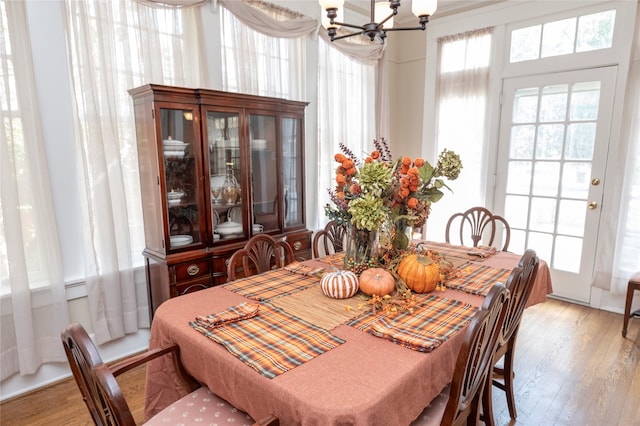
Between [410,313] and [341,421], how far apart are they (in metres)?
0.60

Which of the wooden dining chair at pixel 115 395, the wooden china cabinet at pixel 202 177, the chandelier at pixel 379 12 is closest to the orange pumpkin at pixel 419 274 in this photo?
the wooden dining chair at pixel 115 395

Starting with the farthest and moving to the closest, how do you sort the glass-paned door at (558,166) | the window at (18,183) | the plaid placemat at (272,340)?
the glass-paned door at (558,166), the window at (18,183), the plaid placemat at (272,340)

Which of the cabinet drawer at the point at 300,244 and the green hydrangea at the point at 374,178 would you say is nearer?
the green hydrangea at the point at 374,178

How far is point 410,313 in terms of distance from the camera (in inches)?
54.5

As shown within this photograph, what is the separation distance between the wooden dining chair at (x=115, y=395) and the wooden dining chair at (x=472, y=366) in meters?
0.52

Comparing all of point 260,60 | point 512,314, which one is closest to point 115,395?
point 512,314

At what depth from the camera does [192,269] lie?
2336mm

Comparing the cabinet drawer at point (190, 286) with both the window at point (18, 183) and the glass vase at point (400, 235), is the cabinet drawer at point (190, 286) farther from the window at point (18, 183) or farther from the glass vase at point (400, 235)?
the glass vase at point (400, 235)

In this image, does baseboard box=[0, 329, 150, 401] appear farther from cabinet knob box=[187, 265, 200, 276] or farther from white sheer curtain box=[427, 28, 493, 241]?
white sheer curtain box=[427, 28, 493, 241]

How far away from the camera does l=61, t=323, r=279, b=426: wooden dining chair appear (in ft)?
2.79

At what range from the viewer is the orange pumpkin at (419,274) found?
1.56 m

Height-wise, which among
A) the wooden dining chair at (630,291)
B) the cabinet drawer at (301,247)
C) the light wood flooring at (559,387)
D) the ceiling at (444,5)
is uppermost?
the ceiling at (444,5)

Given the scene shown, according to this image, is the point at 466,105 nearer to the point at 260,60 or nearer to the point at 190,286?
the point at 260,60

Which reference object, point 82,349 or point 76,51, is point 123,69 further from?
point 82,349
